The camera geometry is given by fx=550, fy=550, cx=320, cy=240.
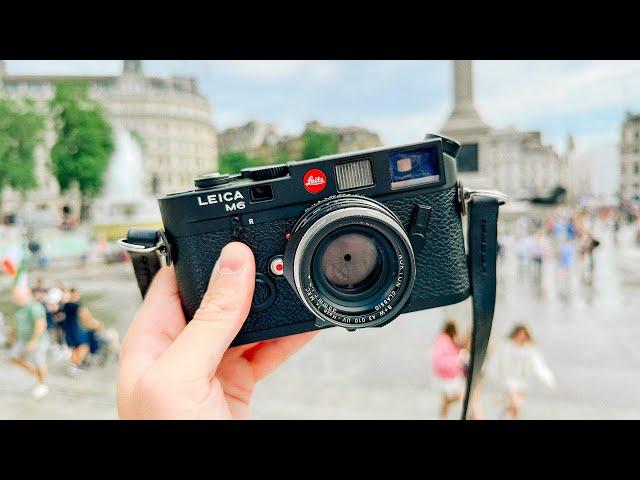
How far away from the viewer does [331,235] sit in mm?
1321

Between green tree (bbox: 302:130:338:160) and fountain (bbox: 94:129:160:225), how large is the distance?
9.24 meters

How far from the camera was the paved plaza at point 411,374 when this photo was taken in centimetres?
474

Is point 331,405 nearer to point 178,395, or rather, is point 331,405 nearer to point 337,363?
point 337,363

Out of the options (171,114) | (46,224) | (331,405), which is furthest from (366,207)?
(171,114)

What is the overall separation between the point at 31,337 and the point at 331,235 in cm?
514

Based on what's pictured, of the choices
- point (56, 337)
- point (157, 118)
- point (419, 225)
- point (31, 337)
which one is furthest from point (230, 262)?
point (157, 118)

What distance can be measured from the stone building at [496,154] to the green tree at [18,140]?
16.8 m

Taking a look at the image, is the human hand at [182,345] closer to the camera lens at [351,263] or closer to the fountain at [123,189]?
the camera lens at [351,263]

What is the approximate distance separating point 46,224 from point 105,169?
522cm

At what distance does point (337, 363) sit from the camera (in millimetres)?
5930

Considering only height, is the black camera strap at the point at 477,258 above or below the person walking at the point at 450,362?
above

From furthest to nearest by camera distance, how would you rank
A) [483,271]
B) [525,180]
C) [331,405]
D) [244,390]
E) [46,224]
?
[525,180]
[46,224]
[331,405]
[244,390]
[483,271]

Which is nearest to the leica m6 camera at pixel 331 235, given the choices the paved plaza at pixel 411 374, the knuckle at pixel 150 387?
the knuckle at pixel 150 387

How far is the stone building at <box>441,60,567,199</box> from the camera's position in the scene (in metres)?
14.7
